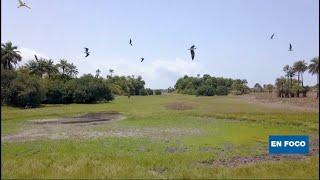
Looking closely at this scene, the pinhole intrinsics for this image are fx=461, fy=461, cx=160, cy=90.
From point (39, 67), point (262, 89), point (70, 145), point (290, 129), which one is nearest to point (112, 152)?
point (70, 145)

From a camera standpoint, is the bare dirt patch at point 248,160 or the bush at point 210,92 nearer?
the bare dirt patch at point 248,160

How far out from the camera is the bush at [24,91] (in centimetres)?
7525

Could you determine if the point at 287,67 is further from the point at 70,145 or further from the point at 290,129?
the point at 70,145

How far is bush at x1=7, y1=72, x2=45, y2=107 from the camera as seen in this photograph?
247 feet

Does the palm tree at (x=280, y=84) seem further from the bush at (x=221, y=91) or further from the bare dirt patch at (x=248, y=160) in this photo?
the bare dirt patch at (x=248, y=160)

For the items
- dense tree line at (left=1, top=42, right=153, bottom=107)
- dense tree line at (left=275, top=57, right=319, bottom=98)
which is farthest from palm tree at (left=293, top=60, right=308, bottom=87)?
dense tree line at (left=1, top=42, right=153, bottom=107)

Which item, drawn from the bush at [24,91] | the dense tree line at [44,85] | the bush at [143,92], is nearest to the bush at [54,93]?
the dense tree line at [44,85]

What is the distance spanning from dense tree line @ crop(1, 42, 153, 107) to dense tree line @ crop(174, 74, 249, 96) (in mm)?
27890

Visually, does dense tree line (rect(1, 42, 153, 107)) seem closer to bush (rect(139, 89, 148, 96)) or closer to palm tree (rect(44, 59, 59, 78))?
palm tree (rect(44, 59, 59, 78))

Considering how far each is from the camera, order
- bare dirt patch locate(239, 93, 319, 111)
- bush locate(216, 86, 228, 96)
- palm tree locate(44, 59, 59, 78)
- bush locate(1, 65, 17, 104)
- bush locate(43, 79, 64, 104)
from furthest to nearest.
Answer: bush locate(216, 86, 228, 96) → palm tree locate(44, 59, 59, 78) → bush locate(43, 79, 64, 104) → bush locate(1, 65, 17, 104) → bare dirt patch locate(239, 93, 319, 111)

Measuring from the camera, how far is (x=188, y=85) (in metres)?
170

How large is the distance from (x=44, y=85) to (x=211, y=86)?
75.4m

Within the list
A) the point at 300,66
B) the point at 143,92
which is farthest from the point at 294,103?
the point at 143,92

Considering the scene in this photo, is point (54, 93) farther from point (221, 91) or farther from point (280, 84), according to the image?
point (221, 91)
